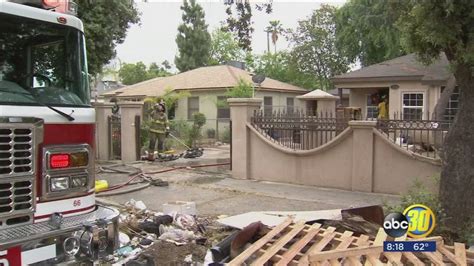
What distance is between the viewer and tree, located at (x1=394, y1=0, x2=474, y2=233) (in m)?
5.15

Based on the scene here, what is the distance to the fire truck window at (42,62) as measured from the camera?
3.70m

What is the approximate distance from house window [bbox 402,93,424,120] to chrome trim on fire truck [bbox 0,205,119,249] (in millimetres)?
15124

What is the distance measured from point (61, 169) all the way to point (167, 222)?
8.66ft

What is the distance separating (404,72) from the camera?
17609 mm

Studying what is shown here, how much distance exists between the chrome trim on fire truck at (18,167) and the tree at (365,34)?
61.0ft

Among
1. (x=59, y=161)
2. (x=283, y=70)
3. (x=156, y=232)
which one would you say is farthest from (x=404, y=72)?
(x=283, y=70)

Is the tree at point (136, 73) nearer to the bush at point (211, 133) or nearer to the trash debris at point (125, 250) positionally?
the bush at point (211, 133)

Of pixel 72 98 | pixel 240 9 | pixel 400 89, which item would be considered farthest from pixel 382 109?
pixel 72 98

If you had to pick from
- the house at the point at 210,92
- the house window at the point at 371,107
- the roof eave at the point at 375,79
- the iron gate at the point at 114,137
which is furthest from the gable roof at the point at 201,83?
the iron gate at the point at 114,137

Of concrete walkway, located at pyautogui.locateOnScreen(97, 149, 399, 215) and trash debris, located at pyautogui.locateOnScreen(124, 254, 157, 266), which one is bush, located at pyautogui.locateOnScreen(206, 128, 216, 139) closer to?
concrete walkway, located at pyautogui.locateOnScreen(97, 149, 399, 215)

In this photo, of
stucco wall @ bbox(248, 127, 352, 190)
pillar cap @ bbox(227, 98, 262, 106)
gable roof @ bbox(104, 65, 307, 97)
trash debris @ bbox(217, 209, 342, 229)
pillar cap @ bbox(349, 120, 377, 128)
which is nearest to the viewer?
trash debris @ bbox(217, 209, 342, 229)

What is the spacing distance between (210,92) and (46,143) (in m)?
21.2

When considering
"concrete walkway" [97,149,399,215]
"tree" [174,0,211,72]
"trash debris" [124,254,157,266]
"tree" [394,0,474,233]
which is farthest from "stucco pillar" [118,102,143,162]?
"tree" [174,0,211,72]

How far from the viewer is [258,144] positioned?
33.6ft
